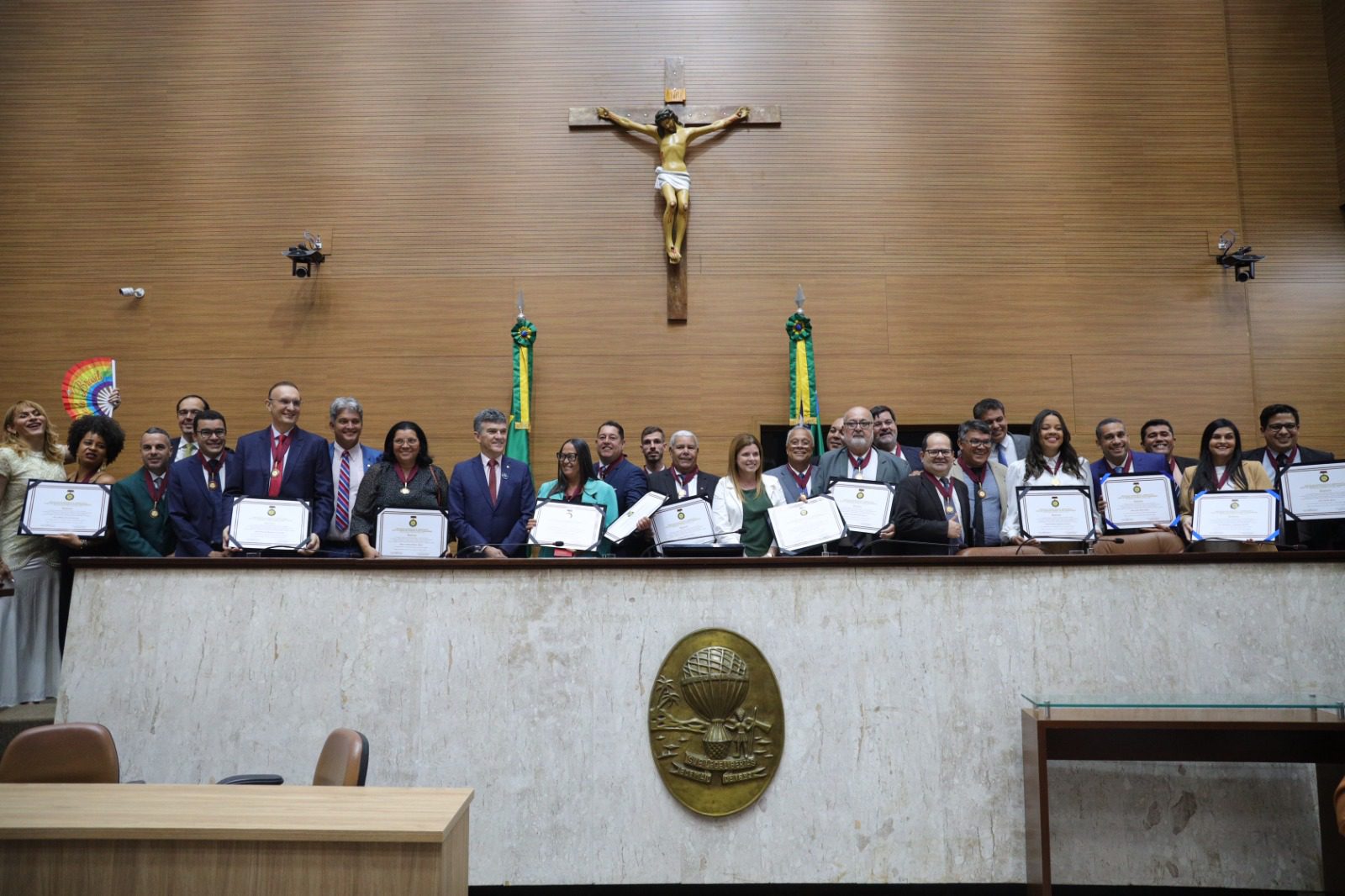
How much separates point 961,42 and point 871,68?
71 centimetres

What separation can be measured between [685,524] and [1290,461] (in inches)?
119

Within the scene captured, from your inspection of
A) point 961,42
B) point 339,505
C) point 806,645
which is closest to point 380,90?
point 339,505

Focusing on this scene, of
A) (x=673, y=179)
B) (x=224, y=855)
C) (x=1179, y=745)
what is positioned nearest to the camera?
(x=224, y=855)

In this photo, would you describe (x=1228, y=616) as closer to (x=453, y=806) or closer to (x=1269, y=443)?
(x=1269, y=443)

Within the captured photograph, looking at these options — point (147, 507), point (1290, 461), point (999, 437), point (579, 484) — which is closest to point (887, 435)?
point (999, 437)

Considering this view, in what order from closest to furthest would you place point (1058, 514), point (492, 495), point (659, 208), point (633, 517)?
point (1058, 514)
point (633, 517)
point (492, 495)
point (659, 208)

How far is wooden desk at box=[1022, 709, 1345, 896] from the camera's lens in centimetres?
310

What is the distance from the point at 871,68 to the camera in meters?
6.95

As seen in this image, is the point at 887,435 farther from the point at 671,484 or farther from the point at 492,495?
the point at 492,495

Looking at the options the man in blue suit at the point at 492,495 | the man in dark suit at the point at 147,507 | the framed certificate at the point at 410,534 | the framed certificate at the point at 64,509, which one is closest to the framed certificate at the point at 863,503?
the man in blue suit at the point at 492,495

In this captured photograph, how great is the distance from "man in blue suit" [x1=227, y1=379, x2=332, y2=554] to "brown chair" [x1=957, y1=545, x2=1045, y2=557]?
2892mm

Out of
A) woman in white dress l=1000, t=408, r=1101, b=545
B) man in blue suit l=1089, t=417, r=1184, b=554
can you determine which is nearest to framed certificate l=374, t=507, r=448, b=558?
woman in white dress l=1000, t=408, r=1101, b=545

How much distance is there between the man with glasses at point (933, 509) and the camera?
12.6 ft

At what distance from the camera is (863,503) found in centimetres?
393
